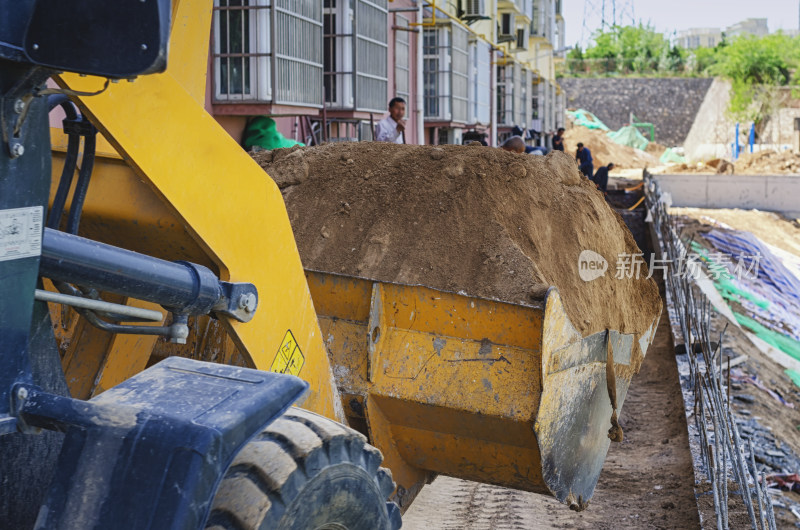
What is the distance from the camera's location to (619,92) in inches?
2095

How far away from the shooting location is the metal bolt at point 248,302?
2.62m

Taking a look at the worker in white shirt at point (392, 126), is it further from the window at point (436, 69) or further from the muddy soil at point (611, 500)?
the window at point (436, 69)

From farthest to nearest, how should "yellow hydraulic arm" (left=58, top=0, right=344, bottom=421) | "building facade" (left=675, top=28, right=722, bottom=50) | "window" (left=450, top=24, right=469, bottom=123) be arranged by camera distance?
1. "building facade" (left=675, top=28, right=722, bottom=50)
2. "window" (left=450, top=24, right=469, bottom=123)
3. "yellow hydraulic arm" (left=58, top=0, right=344, bottom=421)

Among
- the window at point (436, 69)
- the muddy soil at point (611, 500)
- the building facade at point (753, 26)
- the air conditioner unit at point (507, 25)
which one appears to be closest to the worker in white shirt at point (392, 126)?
the muddy soil at point (611, 500)

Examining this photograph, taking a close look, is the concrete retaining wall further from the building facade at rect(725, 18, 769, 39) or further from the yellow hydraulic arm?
the building facade at rect(725, 18, 769, 39)

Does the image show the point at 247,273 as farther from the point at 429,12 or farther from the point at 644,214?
the point at 429,12

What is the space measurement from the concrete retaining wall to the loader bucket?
19027 mm

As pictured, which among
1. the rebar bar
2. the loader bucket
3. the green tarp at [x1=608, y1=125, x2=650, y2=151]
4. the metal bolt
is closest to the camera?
the metal bolt

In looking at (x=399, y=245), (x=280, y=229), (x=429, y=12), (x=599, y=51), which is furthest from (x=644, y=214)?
(x=599, y=51)

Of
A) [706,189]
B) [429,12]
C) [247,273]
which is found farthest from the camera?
[706,189]

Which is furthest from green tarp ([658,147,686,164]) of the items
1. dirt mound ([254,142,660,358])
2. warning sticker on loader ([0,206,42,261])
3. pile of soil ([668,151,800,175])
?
warning sticker on loader ([0,206,42,261])

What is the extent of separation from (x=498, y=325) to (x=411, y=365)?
420mm

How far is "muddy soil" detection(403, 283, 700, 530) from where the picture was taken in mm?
5289

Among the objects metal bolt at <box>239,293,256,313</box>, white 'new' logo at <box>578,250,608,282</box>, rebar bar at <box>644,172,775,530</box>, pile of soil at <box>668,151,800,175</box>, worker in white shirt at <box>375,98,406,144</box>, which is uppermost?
pile of soil at <box>668,151,800,175</box>
